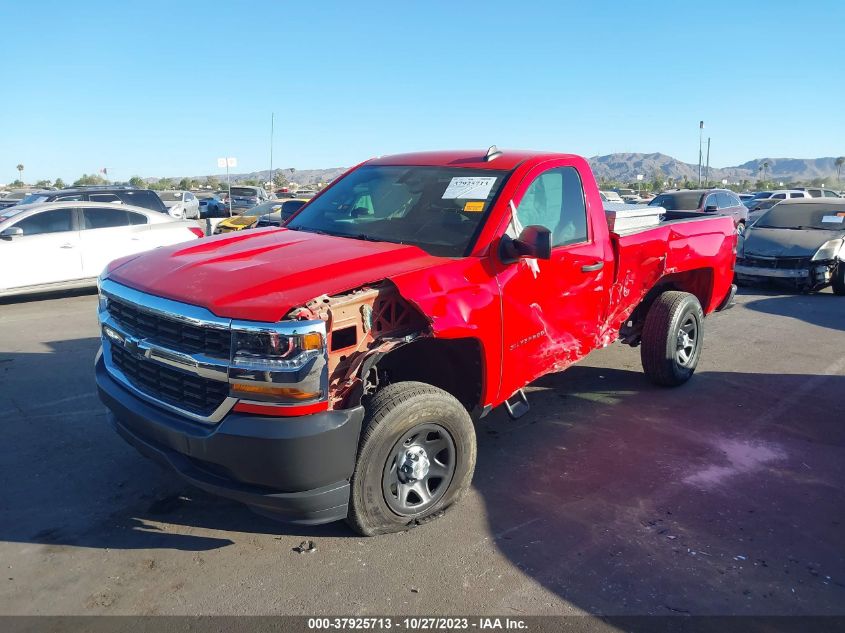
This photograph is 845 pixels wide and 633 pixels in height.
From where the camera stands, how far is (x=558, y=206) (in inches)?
179

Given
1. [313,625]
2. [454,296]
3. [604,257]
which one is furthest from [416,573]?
[604,257]

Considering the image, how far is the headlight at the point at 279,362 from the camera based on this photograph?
289 cm

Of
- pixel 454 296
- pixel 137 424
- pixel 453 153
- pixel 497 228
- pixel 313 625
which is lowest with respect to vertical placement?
pixel 313 625

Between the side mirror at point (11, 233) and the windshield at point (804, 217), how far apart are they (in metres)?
12.6

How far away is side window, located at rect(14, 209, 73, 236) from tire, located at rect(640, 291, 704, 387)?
30.5ft

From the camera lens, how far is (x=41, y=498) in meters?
3.89

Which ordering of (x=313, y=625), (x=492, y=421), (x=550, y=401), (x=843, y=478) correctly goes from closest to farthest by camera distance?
(x=313, y=625) < (x=843, y=478) < (x=492, y=421) < (x=550, y=401)

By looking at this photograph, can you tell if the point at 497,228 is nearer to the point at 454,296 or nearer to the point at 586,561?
the point at 454,296

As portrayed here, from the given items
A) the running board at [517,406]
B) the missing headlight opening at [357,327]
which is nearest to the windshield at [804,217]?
the running board at [517,406]

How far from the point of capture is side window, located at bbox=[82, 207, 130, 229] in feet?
35.9

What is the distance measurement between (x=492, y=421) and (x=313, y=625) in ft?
8.66

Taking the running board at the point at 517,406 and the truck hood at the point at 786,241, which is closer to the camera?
the running board at the point at 517,406

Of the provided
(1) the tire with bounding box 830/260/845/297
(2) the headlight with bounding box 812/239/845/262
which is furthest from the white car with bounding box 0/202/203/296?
(1) the tire with bounding box 830/260/845/297

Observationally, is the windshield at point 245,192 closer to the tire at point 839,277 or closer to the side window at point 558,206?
the tire at point 839,277
